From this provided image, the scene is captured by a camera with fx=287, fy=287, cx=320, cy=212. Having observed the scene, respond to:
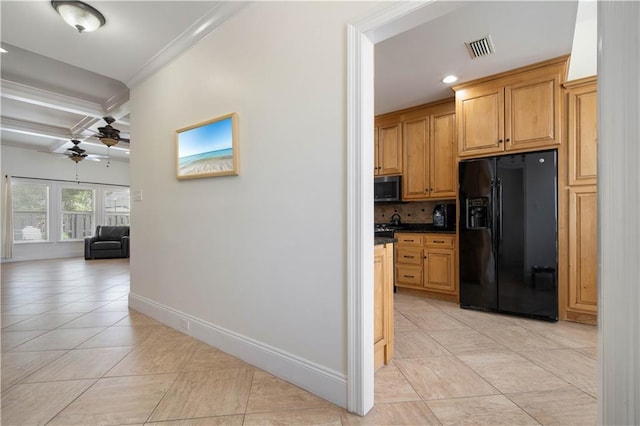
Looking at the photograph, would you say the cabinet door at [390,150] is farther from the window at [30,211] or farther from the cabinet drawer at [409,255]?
the window at [30,211]

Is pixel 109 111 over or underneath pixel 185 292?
over

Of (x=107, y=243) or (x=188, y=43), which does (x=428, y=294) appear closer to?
(x=188, y=43)

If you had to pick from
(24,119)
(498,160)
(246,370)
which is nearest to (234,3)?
(246,370)

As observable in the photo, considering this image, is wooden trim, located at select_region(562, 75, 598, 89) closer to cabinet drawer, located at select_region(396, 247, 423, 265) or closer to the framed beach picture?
cabinet drawer, located at select_region(396, 247, 423, 265)

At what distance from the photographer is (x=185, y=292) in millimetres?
2627

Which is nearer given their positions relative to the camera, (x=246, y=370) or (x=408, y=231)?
(x=246, y=370)

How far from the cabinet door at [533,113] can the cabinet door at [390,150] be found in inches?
56.4

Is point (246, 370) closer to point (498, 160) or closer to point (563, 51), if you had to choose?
point (498, 160)

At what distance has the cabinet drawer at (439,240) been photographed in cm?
362

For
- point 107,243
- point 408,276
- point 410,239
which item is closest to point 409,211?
point 410,239

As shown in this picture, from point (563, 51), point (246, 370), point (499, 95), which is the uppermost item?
point (563, 51)

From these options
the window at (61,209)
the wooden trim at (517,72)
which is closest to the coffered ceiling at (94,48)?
the wooden trim at (517,72)

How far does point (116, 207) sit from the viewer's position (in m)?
8.88

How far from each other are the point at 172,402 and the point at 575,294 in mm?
3571
